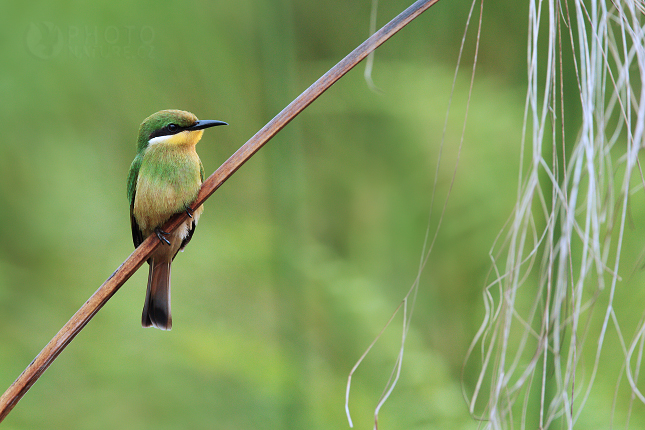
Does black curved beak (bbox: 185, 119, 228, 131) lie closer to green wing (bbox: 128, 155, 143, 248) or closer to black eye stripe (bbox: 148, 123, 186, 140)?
black eye stripe (bbox: 148, 123, 186, 140)

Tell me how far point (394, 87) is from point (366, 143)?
10.3 inches

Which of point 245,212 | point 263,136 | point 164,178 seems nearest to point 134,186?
point 164,178

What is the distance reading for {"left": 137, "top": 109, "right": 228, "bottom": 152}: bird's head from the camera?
1.07 meters

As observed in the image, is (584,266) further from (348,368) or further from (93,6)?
(93,6)

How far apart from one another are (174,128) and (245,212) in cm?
139

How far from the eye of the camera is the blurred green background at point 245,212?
1.86m

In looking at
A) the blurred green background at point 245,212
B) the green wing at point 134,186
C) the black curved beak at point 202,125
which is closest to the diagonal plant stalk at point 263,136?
the black curved beak at point 202,125

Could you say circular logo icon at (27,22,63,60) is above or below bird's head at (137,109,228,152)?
above

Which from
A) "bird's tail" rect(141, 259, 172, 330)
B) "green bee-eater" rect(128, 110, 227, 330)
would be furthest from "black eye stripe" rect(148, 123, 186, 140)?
"bird's tail" rect(141, 259, 172, 330)

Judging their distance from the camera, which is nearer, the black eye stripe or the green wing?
the black eye stripe

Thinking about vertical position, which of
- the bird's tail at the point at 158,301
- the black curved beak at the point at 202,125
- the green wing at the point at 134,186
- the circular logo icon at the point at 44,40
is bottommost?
the bird's tail at the point at 158,301

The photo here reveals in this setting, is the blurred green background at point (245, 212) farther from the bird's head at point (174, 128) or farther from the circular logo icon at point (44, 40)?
the bird's head at point (174, 128)

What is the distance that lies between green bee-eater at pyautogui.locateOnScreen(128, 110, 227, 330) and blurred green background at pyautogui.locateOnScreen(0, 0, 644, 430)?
1.70 ft

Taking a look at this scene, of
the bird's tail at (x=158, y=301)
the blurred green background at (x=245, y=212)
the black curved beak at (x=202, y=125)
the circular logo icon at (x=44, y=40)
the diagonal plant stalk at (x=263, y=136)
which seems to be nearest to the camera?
the diagonal plant stalk at (x=263, y=136)
